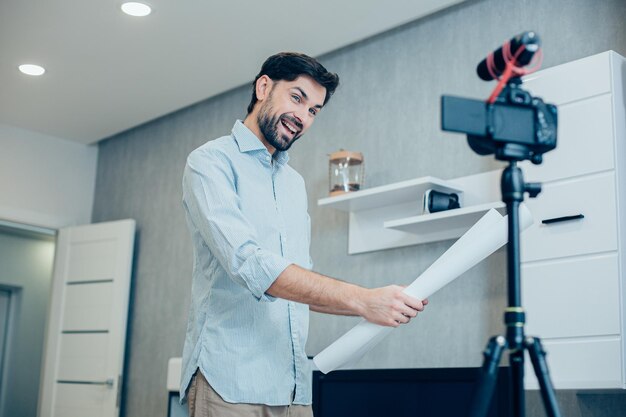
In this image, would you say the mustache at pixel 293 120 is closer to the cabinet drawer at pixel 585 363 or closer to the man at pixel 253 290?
the man at pixel 253 290

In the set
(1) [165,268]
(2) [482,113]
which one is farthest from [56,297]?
(2) [482,113]

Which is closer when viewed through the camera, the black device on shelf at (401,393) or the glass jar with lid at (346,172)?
the black device on shelf at (401,393)

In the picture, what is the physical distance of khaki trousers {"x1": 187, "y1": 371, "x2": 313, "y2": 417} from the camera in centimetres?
163

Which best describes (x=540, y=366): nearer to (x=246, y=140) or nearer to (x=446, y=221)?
(x=246, y=140)

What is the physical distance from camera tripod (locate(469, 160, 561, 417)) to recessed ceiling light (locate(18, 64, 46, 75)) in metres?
3.55

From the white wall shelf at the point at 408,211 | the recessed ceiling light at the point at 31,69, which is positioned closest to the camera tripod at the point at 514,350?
the white wall shelf at the point at 408,211

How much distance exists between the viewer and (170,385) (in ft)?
13.2

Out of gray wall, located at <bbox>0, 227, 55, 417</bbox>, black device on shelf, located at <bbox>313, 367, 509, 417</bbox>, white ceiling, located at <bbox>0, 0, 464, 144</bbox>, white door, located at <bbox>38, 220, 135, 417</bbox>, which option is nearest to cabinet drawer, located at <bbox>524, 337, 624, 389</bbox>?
black device on shelf, located at <bbox>313, 367, 509, 417</bbox>

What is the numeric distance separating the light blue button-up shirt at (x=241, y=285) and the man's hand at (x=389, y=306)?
18 cm

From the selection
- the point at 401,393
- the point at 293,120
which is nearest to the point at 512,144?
the point at 293,120

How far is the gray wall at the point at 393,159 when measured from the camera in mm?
3096

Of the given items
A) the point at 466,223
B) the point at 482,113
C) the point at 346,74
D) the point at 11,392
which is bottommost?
the point at 11,392

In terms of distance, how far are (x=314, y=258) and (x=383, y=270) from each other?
47 cm

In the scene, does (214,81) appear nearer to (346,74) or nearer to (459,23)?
(346,74)
